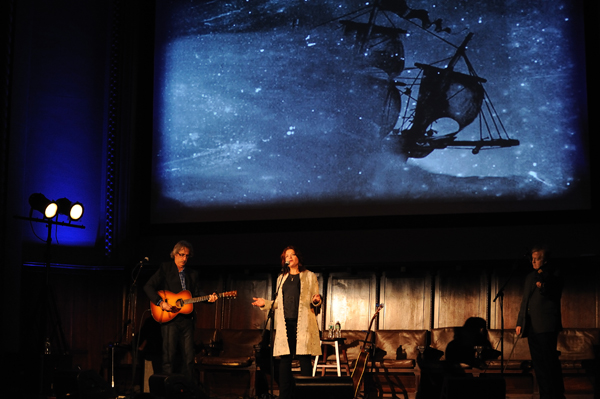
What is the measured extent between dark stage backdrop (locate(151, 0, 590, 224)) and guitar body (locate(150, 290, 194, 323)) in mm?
2563

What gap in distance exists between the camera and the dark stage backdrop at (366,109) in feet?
26.2

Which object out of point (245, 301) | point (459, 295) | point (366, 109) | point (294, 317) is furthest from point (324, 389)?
point (366, 109)

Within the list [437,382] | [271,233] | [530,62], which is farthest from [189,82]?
[437,382]

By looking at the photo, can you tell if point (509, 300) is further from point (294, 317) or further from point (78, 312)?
point (78, 312)

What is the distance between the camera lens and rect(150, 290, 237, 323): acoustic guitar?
6.49 metres

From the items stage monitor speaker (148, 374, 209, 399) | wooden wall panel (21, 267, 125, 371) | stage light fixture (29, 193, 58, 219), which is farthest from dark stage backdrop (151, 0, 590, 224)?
stage monitor speaker (148, 374, 209, 399)

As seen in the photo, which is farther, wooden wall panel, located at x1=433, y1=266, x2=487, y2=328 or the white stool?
wooden wall panel, located at x1=433, y1=266, x2=487, y2=328

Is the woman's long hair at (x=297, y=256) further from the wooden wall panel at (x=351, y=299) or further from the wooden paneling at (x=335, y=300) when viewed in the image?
the wooden wall panel at (x=351, y=299)

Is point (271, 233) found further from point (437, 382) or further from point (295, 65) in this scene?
point (437, 382)

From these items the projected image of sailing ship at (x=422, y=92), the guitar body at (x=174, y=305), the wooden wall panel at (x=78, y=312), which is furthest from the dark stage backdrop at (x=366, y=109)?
the guitar body at (x=174, y=305)

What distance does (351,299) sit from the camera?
27.7 ft

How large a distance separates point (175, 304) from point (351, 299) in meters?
2.73

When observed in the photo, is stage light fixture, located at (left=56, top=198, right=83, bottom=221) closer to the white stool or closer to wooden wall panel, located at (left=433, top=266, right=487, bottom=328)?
the white stool

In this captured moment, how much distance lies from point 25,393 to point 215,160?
384cm
